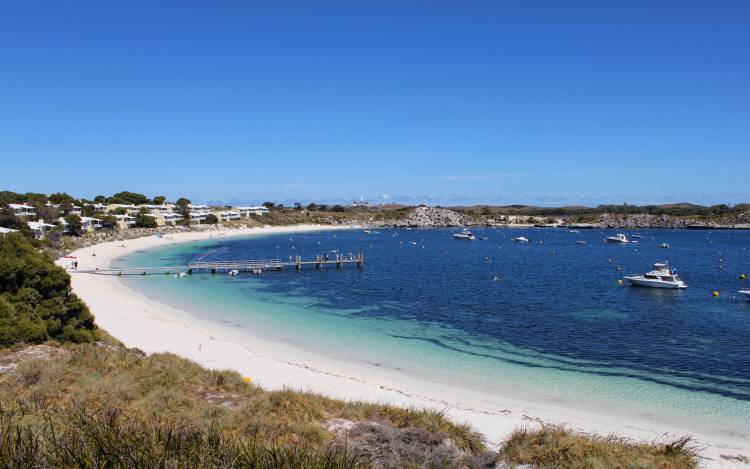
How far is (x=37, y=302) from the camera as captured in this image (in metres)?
22.3

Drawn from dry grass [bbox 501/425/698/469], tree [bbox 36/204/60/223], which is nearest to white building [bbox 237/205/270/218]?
tree [bbox 36/204/60/223]

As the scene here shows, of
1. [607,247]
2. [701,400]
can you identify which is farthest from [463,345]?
[607,247]

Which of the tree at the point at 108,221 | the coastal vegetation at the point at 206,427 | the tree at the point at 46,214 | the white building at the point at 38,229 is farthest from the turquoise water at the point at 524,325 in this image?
the tree at the point at 108,221

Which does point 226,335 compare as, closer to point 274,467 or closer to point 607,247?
point 274,467

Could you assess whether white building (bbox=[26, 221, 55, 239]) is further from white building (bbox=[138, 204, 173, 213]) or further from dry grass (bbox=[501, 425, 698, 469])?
dry grass (bbox=[501, 425, 698, 469])

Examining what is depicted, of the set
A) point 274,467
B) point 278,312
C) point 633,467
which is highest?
point 274,467

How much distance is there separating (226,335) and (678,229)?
174m

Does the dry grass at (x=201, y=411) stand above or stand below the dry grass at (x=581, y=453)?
above

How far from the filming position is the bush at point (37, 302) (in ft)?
65.4

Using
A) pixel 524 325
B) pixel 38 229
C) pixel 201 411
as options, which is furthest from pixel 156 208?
pixel 201 411

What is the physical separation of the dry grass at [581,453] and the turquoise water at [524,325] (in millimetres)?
7523

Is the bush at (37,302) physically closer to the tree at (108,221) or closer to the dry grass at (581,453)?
the dry grass at (581,453)

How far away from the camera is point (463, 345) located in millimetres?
28797

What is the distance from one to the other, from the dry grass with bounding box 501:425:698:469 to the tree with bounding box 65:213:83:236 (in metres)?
96.2
